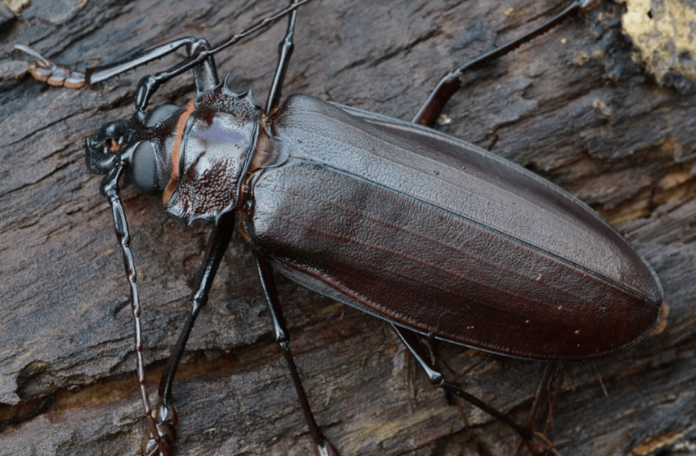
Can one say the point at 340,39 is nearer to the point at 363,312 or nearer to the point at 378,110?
the point at 378,110

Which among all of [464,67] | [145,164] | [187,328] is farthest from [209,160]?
[464,67]

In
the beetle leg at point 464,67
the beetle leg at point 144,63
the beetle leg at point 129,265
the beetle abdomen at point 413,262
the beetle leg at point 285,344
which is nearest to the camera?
the beetle leg at point 129,265

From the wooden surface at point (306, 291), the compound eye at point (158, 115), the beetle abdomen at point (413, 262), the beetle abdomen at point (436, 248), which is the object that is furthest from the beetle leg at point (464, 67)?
the compound eye at point (158, 115)

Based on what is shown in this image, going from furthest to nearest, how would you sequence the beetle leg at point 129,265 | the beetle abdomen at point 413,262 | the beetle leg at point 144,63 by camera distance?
the beetle leg at point 144,63, the beetle abdomen at point 413,262, the beetle leg at point 129,265

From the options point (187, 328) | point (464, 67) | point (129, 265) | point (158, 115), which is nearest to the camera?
point (129, 265)

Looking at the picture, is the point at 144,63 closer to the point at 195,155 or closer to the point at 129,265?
the point at 195,155

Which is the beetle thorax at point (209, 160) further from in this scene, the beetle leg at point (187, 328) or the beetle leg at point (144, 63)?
the beetle leg at point (144, 63)

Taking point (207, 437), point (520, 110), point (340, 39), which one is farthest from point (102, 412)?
point (520, 110)
